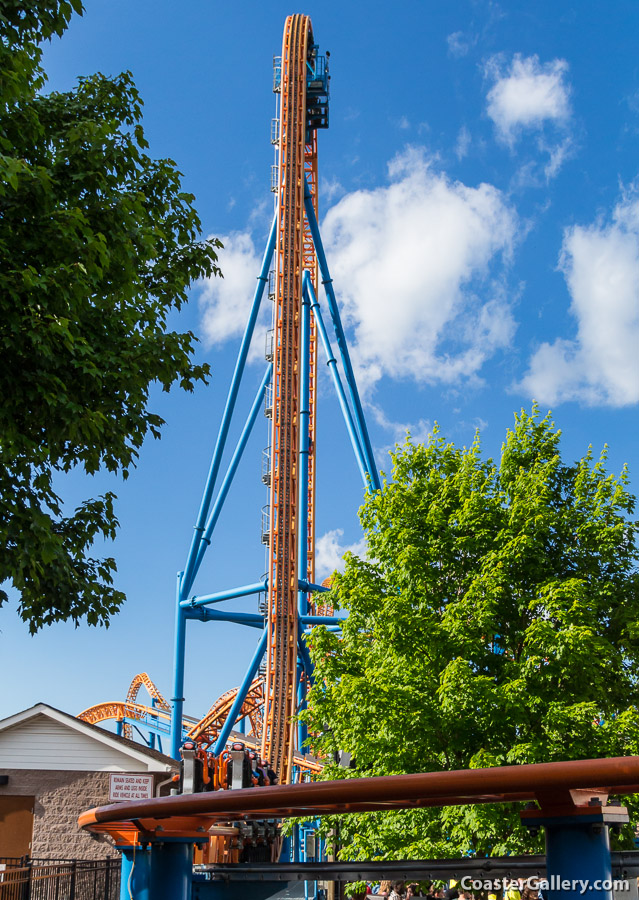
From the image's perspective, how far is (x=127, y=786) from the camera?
11.1 metres

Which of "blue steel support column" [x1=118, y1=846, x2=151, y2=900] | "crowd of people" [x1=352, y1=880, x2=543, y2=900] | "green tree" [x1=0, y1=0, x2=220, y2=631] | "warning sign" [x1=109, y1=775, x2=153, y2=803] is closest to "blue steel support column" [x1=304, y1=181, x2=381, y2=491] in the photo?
"crowd of people" [x1=352, y1=880, x2=543, y2=900]

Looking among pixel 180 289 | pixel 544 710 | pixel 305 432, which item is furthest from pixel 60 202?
pixel 305 432

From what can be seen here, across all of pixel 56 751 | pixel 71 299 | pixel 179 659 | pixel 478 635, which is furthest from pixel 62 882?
pixel 179 659

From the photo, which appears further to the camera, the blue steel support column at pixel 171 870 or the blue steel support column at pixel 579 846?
the blue steel support column at pixel 171 870

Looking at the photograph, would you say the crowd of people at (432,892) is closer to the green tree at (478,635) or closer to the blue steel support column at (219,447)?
the green tree at (478,635)

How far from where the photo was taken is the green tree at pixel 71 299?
22.8ft

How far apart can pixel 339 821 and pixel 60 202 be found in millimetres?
9678

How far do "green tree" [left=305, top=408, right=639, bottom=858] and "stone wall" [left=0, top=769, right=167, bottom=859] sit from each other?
511cm

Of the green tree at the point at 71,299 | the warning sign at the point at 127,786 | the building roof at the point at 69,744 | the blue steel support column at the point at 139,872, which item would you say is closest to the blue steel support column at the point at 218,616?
the building roof at the point at 69,744

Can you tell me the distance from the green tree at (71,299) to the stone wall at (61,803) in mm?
10643

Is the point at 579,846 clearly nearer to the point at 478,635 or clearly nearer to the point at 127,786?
the point at 127,786

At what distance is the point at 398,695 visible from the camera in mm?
13188

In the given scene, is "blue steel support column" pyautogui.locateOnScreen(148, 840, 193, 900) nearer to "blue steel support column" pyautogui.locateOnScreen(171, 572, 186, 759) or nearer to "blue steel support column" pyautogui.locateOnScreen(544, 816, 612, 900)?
"blue steel support column" pyautogui.locateOnScreen(544, 816, 612, 900)

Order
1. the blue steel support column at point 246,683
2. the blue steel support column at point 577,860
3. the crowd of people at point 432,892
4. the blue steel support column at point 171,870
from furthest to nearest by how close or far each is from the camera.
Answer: the blue steel support column at point 246,683, the crowd of people at point 432,892, the blue steel support column at point 171,870, the blue steel support column at point 577,860
